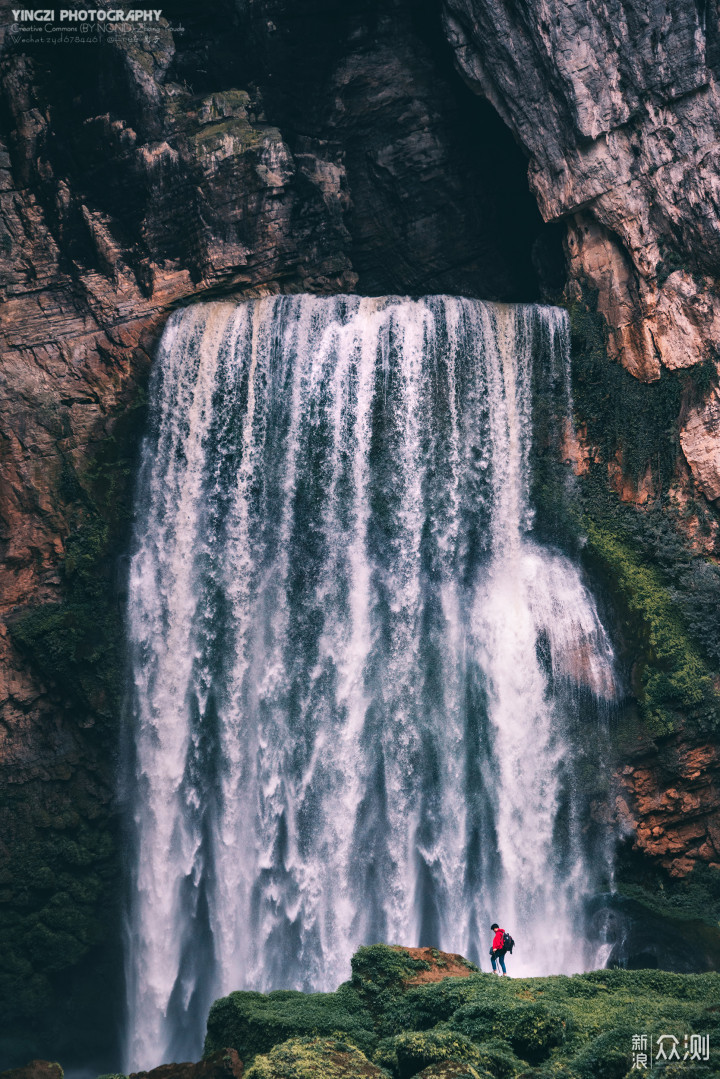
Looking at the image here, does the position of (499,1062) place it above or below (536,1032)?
below

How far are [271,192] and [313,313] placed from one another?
4478 millimetres

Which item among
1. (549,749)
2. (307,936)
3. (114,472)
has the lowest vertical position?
(307,936)

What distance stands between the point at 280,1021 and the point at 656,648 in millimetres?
12157

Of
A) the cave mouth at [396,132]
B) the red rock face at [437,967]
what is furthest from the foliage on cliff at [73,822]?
the cave mouth at [396,132]

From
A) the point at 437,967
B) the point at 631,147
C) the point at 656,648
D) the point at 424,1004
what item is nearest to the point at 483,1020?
the point at 424,1004

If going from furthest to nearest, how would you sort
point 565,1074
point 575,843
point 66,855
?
point 66,855 < point 575,843 < point 565,1074

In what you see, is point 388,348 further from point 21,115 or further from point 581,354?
point 21,115

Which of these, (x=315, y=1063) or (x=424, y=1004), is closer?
(x=315, y=1063)

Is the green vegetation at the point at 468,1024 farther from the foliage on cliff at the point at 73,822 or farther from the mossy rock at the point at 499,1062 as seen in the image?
the foliage on cliff at the point at 73,822

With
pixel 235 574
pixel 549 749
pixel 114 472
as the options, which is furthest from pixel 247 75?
pixel 549 749

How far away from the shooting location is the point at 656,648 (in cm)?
2441

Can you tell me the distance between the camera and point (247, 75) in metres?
30.3

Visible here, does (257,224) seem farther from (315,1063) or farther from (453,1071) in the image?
(453,1071)

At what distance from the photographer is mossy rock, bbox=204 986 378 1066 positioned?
54.3 feet
